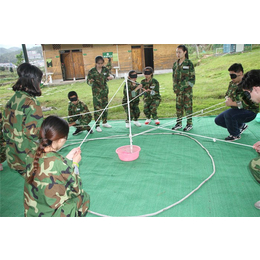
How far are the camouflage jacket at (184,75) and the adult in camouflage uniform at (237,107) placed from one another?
0.69m

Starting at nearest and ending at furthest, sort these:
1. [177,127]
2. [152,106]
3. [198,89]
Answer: [177,127] < [152,106] < [198,89]

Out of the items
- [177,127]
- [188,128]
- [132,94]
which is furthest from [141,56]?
[188,128]

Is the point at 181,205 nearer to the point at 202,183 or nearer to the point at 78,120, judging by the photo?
the point at 202,183

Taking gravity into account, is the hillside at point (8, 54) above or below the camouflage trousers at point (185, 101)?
above

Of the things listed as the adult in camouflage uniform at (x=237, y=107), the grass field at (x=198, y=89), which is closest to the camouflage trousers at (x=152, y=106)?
the grass field at (x=198, y=89)

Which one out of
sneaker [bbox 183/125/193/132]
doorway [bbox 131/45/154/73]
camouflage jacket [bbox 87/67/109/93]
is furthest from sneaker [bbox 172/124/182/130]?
doorway [bbox 131/45/154/73]

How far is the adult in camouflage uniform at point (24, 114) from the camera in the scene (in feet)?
6.33

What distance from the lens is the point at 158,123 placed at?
175 inches

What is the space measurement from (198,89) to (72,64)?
3635 millimetres

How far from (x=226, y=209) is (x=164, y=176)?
0.80m

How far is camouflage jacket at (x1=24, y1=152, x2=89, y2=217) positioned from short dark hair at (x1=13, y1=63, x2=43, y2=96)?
33.3 inches

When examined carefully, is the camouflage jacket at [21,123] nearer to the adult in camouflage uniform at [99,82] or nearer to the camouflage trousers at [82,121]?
the camouflage trousers at [82,121]

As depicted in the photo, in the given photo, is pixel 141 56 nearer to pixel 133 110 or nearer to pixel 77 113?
pixel 133 110

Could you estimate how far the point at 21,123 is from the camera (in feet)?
6.44
